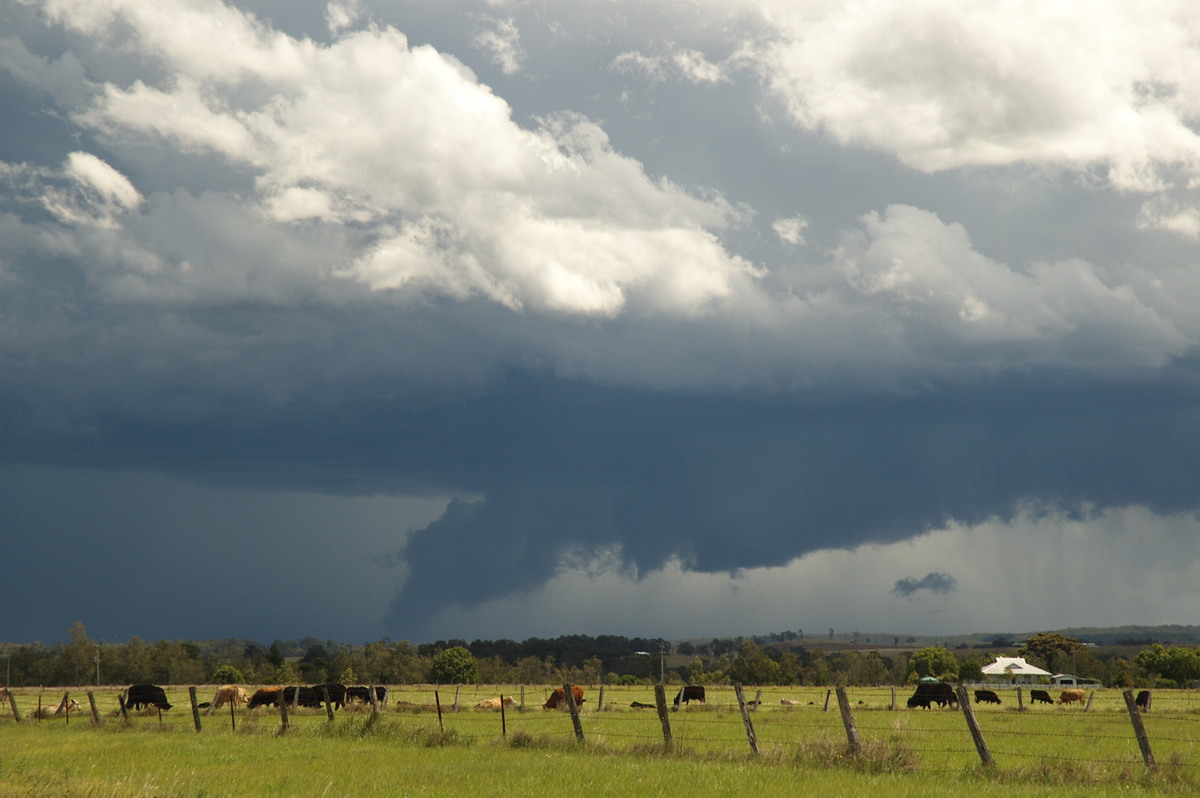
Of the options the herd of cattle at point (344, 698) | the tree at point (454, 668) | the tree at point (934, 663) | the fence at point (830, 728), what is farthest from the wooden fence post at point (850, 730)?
the tree at point (934, 663)

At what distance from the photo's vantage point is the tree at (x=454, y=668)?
132375 millimetres

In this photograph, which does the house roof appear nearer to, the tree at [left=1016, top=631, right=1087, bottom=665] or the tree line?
the tree line

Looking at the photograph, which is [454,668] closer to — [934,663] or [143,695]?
[934,663]

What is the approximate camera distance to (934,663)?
480 feet

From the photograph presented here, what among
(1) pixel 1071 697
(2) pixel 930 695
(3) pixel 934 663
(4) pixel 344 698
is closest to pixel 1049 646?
(3) pixel 934 663

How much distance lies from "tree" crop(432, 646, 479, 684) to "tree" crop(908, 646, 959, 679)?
66.9m

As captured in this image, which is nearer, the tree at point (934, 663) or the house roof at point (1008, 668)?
the house roof at point (1008, 668)

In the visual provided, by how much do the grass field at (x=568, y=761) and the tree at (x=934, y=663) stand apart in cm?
11268

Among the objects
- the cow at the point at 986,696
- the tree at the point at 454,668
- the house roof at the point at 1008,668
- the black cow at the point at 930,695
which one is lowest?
the house roof at the point at 1008,668

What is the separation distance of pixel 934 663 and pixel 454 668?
71.9 meters

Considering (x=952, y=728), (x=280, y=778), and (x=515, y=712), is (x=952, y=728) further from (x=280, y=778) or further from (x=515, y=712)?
(x=280, y=778)

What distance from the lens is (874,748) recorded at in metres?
21.4

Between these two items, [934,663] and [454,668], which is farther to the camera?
[934,663]

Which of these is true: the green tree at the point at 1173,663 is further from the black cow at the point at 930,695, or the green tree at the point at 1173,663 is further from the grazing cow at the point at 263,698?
the grazing cow at the point at 263,698
